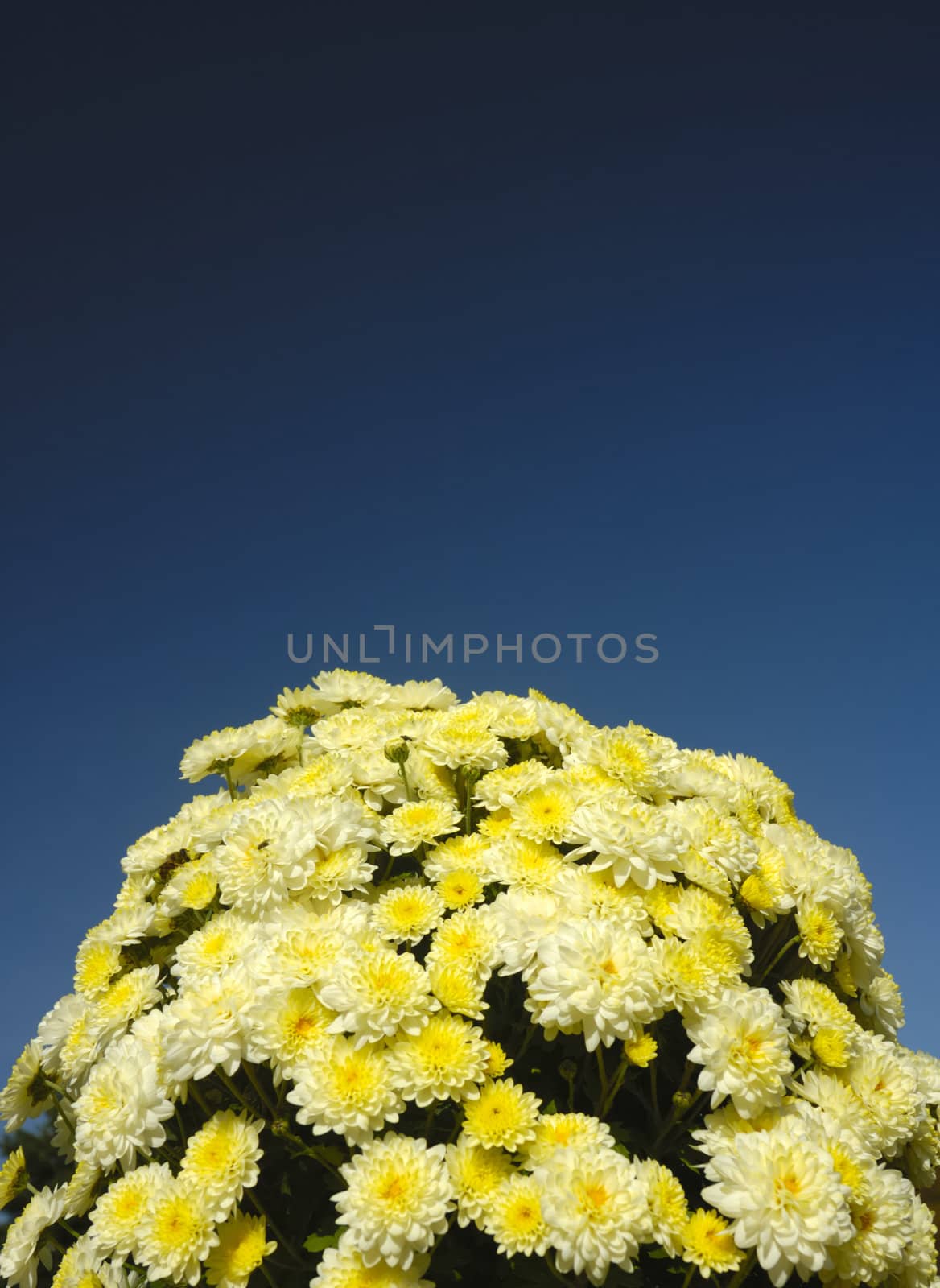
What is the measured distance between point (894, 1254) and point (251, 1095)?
4.66 feet

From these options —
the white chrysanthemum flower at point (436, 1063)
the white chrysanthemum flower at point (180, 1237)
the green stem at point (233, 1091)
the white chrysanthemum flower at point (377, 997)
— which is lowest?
the white chrysanthemum flower at point (180, 1237)

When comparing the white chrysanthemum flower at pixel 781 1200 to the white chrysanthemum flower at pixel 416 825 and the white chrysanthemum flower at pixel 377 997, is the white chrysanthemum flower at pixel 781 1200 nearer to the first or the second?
the white chrysanthemum flower at pixel 377 997

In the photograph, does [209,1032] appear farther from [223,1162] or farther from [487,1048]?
[487,1048]

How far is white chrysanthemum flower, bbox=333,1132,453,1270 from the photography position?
171 centimetres

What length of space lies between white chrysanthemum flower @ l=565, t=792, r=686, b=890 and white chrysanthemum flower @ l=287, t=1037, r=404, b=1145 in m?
0.63

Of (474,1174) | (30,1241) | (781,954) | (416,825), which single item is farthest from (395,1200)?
(30,1241)

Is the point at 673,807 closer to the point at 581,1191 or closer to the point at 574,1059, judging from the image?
the point at 574,1059

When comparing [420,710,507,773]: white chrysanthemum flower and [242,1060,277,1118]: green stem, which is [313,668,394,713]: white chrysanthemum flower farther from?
[242,1060,277,1118]: green stem

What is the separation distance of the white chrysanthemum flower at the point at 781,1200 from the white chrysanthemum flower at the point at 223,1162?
90 centimetres

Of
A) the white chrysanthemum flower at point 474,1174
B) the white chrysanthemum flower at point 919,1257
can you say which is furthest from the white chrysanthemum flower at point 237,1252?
the white chrysanthemum flower at point 919,1257

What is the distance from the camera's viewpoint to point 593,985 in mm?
1865

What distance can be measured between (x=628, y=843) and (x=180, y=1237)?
1192mm

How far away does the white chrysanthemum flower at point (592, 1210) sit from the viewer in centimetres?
169

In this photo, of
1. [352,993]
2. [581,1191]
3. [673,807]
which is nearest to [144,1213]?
[352,993]
